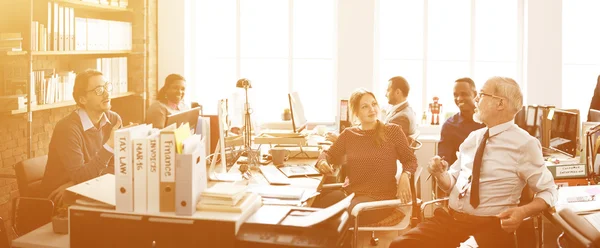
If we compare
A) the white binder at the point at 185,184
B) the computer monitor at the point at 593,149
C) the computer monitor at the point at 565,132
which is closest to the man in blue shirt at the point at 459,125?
the computer monitor at the point at 565,132

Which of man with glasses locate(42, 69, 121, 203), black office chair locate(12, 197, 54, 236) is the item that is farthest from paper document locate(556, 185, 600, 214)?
black office chair locate(12, 197, 54, 236)

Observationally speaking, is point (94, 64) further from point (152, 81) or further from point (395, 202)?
point (395, 202)

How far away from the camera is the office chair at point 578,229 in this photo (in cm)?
257

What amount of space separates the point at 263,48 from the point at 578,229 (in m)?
4.58

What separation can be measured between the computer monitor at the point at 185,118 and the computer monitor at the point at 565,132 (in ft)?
9.44

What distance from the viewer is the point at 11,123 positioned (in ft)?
15.0

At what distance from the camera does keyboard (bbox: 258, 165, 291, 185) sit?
358cm

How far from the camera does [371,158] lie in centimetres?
388

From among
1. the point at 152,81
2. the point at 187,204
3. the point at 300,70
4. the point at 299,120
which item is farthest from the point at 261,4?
the point at 187,204

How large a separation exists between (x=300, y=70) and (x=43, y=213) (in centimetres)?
379

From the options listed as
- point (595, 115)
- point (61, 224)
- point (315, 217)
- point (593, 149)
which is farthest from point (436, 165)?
point (595, 115)

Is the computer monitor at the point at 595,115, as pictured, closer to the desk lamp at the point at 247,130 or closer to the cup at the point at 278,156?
the cup at the point at 278,156

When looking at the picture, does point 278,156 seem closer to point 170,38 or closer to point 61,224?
point 61,224

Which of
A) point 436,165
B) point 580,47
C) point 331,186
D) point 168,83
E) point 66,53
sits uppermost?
point 580,47
